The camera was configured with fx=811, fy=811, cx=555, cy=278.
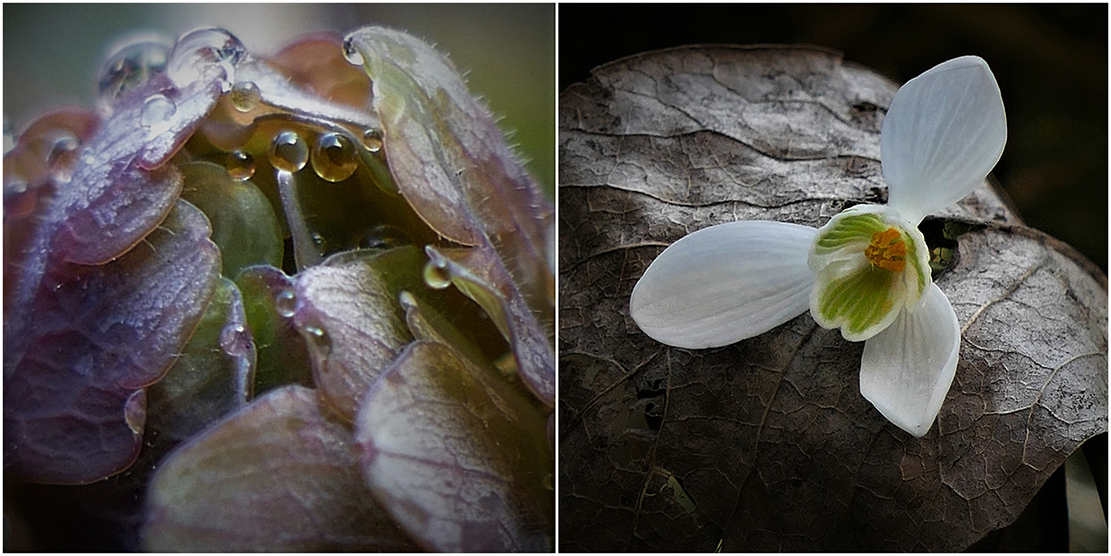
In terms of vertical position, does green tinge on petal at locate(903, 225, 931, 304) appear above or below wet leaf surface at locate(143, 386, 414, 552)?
above

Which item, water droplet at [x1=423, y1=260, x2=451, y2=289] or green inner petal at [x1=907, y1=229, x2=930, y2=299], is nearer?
green inner petal at [x1=907, y1=229, x2=930, y2=299]

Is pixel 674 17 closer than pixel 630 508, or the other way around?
pixel 630 508

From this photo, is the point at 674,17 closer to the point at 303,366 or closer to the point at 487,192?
the point at 487,192

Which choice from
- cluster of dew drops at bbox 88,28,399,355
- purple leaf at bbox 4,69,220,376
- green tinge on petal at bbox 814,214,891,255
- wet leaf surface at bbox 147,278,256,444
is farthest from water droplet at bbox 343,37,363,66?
green tinge on petal at bbox 814,214,891,255

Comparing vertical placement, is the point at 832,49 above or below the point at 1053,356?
above

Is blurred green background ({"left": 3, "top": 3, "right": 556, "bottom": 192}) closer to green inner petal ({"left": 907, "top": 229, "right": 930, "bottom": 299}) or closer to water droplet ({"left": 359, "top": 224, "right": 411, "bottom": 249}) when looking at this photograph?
water droplet ({"left": 359, "top": 224, "right": 411, "bottom": 249})

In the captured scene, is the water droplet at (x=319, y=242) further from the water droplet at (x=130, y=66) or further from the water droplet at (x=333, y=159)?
the water droplet at (x=130, y=66)

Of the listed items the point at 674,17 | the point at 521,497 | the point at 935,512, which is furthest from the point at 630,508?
the point at 674,17
